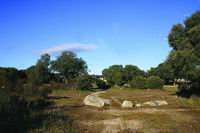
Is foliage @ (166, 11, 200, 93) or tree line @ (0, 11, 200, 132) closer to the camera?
tree line @ (0, 11, 200, 132)

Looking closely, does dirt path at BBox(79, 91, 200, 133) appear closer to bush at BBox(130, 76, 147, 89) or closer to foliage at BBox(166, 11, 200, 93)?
foliage at BBox(166, 11, 200, 93)

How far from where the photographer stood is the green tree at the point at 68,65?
12550cm

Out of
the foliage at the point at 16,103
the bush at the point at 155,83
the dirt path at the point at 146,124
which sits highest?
the bush at the point at 155,83

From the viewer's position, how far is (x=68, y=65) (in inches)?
4926

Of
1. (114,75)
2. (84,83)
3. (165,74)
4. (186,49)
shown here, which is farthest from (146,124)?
(114,75)

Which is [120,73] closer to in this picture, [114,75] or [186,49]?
[114,75]

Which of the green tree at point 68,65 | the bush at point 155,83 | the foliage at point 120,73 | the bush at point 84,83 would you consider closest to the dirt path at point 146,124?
the bush at point 84,83

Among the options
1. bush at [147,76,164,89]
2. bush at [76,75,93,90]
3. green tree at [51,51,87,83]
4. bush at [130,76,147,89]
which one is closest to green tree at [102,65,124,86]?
green tree at [51,51,87,83]

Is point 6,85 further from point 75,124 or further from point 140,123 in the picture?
point 140,123

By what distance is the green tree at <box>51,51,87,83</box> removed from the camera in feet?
412

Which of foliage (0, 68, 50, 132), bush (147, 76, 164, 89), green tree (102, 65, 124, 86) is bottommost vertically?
foliage (0, 68, 50, 132)

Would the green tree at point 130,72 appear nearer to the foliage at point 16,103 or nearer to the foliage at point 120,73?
the foliage at point 120,73

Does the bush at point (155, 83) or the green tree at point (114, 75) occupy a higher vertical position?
the green tree at point (114, 75)

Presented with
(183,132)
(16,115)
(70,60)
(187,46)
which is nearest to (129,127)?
(183,132)
